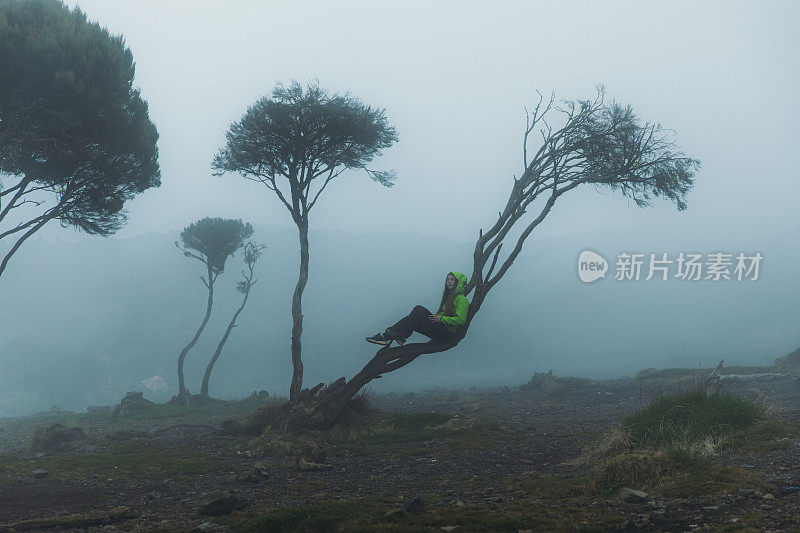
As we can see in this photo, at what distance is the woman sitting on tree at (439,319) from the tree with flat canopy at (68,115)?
1162 cm

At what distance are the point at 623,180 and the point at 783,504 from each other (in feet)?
46.6

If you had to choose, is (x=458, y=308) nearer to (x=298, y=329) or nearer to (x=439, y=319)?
(x=439, y=319)

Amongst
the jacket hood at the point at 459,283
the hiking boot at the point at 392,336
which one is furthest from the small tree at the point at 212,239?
the jacket hood at the point at 459,283

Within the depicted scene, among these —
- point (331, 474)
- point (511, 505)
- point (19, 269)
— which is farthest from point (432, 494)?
point (19, 269)

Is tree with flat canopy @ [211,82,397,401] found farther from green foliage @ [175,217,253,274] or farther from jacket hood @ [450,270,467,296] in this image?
green foliage @ [175,217,253,274]

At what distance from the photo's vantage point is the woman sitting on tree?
12.4 meters

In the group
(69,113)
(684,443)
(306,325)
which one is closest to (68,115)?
(69,113)

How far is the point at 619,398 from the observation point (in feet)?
68.3

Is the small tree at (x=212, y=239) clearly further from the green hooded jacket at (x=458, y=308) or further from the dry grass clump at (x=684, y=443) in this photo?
the dry grass clump at (x=684, y=443)

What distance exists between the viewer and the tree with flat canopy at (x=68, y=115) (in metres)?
14.7

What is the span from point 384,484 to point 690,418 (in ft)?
18.2

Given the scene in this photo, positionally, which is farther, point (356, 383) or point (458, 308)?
point (356, 383)

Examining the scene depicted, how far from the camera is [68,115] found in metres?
15.8

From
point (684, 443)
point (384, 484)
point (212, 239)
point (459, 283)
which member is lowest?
point (384, 484)
